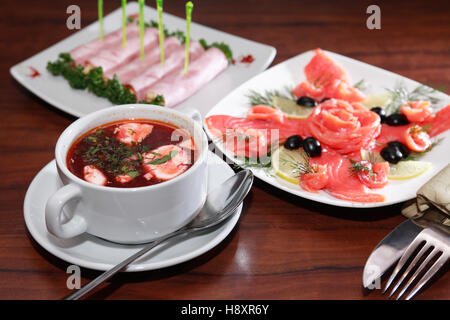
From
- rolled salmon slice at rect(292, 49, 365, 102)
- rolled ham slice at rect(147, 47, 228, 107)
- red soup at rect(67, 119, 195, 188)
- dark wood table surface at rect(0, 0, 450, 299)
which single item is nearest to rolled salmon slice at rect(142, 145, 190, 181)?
red soup at rect(67, 119, 195, 188)

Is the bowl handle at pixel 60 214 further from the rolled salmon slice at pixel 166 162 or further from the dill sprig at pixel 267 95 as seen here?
the dill sprig at pixel 267 95

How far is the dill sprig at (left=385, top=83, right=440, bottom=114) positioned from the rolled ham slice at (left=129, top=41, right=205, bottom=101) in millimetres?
957

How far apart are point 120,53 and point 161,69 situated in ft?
0.79

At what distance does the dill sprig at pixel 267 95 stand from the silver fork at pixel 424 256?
865 millimetres

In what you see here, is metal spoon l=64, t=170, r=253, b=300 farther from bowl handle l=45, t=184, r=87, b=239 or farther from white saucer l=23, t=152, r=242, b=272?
bowl handle l=45, t=184, r=87, b=239

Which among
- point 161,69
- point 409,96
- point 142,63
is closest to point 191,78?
point 161,69

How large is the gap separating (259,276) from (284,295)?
92 mm

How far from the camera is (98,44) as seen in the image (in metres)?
2.63

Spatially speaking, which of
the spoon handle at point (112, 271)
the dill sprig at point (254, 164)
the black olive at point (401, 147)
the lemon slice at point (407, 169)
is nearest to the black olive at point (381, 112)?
the black olive at point (401, 147)

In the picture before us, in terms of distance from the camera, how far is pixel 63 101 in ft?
7.48

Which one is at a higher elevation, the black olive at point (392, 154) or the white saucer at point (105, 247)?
the black olive at point (392, 154)

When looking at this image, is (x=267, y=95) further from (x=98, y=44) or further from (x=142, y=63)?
(x=98, y=44)

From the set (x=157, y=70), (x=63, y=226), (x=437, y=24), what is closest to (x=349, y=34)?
(x=437, y=24)

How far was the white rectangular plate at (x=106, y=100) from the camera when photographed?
2285 mm
